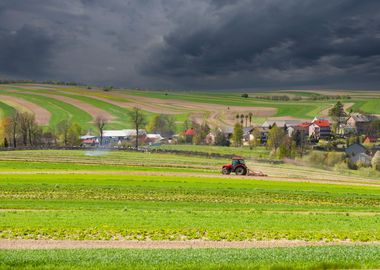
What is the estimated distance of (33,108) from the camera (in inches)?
6781

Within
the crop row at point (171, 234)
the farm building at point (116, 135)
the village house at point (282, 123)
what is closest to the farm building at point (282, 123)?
the village house at point (282, 123)

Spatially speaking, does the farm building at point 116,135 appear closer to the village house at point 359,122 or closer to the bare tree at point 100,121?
the bare tree at point 100,121

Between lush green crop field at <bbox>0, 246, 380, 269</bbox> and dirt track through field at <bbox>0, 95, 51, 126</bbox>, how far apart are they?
493 ft

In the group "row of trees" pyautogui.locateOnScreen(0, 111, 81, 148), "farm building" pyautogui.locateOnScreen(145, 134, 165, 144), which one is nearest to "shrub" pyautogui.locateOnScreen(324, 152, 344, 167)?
"farm building" pyautogui.locateOnScreen(145, 134, 165, 144)

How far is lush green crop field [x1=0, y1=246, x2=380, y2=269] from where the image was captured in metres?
16.6

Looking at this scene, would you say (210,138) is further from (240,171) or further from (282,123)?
(240,171)

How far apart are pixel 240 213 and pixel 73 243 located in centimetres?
1407

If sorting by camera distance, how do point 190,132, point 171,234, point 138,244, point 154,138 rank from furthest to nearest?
1. point 154,138
2. point 190,132
3. point 171,234
4. point 138,244

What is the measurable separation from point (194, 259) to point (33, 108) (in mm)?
165731

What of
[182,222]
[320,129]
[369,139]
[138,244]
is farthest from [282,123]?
[138,244]

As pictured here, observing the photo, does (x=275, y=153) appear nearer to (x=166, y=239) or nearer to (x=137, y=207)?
(x=137, y=207)

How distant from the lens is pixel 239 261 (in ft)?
57.0

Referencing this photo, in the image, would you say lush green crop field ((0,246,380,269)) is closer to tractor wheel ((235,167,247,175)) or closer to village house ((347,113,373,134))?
tractor wheel ((235,167,247,175))

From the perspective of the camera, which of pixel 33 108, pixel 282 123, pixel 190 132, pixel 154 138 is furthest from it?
pixel 282 123
